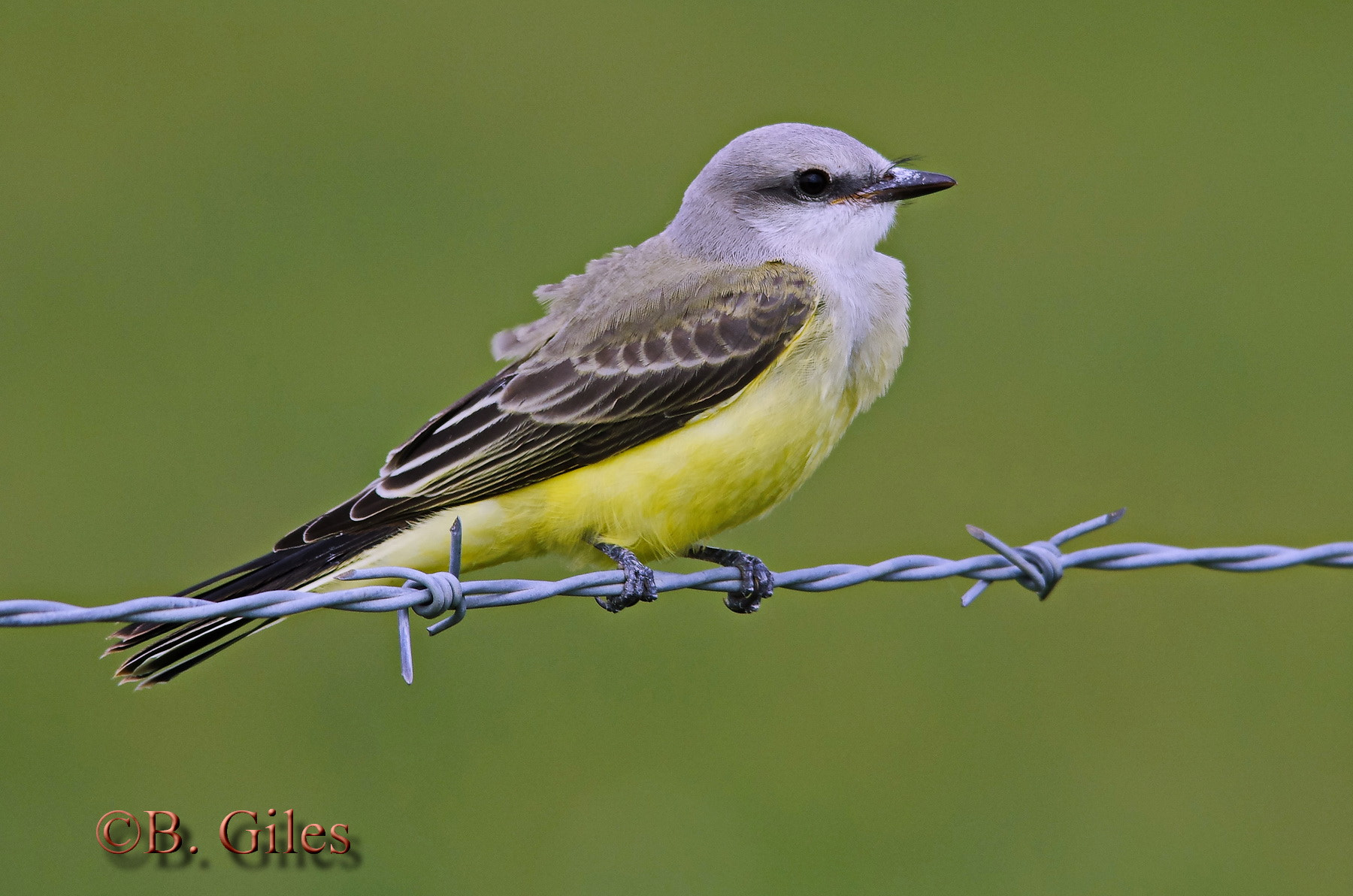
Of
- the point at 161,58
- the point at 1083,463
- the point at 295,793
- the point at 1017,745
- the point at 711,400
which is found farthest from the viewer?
the point at 161,58

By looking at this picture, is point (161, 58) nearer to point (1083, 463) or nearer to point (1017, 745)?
point (1083, 463)

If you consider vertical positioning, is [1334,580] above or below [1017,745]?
above

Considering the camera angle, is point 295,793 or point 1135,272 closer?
point 295,793

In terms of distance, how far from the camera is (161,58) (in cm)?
1030

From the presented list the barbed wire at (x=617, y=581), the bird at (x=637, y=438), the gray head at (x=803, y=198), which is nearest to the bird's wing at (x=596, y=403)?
the bird at (x=637, y=438)

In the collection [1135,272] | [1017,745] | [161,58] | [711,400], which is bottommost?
[1017,745]

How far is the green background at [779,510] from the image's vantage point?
639 centimetres

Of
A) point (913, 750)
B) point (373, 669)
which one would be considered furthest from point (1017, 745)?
point (373, 669)

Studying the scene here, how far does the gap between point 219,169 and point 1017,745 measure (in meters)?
6.68

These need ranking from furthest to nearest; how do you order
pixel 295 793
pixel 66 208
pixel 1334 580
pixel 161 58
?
pixel 161 58 → pixel 66 208 → pixel 1334 580 → pixel 295 793

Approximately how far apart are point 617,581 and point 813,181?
186cm

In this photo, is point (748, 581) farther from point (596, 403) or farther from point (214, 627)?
point (214, 627)

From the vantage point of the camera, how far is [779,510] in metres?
7.65

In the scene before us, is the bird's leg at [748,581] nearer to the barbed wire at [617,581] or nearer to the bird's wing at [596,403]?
the barbed wire at [617,581]
